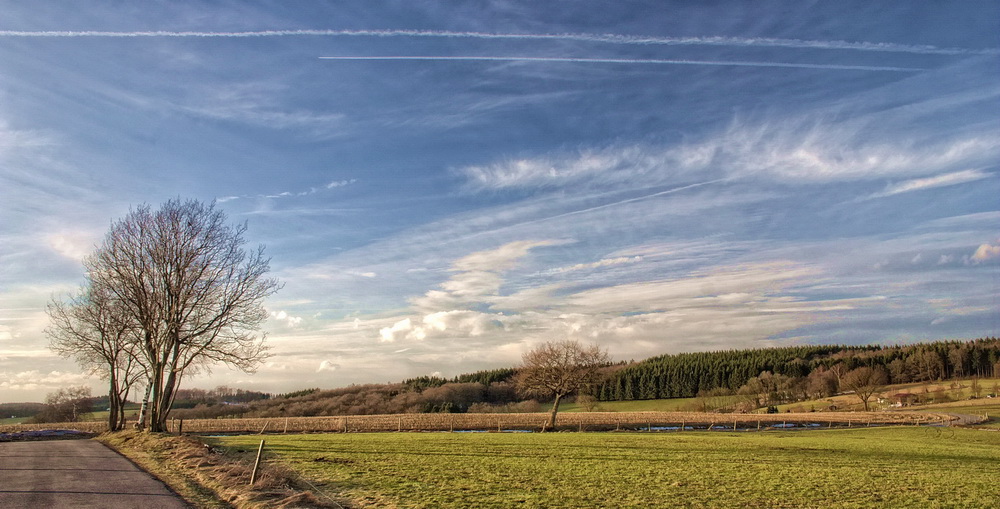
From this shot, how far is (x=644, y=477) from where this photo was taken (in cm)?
1905

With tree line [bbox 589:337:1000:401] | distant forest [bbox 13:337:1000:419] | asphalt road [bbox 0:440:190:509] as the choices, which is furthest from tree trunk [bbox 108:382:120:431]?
tree line [bbox 589:337:1000:401]

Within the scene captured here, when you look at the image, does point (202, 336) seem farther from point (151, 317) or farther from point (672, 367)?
point (672, 367)

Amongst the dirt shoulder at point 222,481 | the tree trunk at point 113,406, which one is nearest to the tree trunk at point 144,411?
the tree trunk at point 113,406

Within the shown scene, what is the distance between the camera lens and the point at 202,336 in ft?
133

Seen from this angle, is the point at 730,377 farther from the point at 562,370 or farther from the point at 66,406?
the point at 66,406

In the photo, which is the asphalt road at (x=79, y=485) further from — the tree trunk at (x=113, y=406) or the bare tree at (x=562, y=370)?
the bare tree at (x=562, y=370)

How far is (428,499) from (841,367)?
161720mm

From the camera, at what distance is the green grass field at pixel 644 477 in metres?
14.8

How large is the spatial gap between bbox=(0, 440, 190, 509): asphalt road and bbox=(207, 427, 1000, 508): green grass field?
14.8 ft

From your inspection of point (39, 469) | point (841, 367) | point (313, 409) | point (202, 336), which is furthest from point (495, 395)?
point (39, 469)

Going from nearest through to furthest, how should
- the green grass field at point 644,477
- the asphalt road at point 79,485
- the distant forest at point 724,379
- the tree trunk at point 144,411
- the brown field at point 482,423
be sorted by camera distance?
1. the asphalt road at point 79,485
2. the green grass field at point 644,477
3. the tree trunk at point 144,411
4. the brown field at point 482,423
5. the distant forest at point 724,379

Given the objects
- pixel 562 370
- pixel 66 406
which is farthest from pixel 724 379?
pixel 66 406

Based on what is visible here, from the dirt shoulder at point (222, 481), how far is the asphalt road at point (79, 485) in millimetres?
633

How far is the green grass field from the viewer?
14.8m
